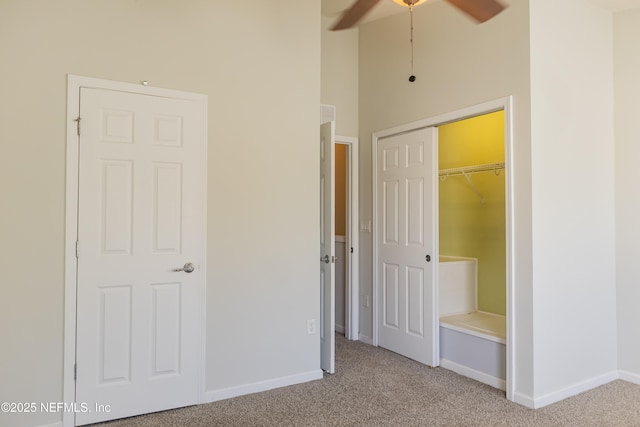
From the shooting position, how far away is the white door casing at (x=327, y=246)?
3.46m

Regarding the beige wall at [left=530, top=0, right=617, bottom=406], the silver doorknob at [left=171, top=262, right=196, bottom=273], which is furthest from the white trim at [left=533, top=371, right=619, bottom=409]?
the silver doorknob at [left=171, top=262, right=196, bottom=273]

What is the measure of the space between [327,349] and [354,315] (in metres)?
1.07

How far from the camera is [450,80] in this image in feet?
11.5

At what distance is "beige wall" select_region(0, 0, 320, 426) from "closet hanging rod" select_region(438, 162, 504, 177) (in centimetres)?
167

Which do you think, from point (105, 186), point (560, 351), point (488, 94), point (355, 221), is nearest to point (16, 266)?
point (105, 186)

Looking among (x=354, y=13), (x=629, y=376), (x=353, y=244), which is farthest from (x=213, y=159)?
(x=629, y=376)

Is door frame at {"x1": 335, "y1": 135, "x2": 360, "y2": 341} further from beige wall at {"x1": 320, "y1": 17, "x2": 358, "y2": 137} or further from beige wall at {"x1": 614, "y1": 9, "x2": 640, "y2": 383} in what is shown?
beige wall at {"x1": 614, "y1": 9, "x2": 640, "y2": 383}

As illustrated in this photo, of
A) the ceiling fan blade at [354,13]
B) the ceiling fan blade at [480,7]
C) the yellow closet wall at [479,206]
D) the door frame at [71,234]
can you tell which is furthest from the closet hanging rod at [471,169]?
the door frame at [71,234]

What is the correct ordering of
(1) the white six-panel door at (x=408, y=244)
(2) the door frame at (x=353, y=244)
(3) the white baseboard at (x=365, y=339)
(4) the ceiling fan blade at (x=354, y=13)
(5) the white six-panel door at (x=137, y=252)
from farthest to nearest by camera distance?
(2) the door frame at (x=353, y=244)
(3) the white baseboard at (x=365, y=339)
(1) the white six-panel door at (x=408, y=244)
(5) the white six-panel door at (x=137, y=252)
(4) the ceiling fan blade at (x=354, y=13)

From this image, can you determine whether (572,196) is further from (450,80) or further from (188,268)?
(188,268)

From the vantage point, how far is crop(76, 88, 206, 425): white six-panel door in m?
2.61

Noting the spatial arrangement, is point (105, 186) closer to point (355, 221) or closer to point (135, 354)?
point (135, 354)

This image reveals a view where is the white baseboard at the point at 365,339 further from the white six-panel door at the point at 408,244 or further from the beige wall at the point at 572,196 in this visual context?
the beige wall at the point at 572,196

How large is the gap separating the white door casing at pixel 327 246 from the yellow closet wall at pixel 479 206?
1684mm
